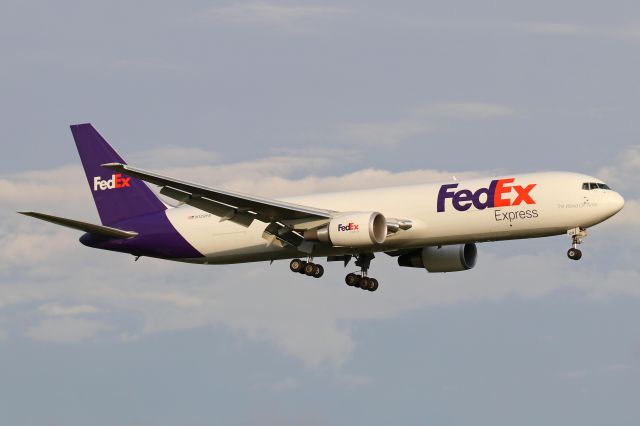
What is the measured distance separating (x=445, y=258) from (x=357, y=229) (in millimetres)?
8115

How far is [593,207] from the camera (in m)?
51.4

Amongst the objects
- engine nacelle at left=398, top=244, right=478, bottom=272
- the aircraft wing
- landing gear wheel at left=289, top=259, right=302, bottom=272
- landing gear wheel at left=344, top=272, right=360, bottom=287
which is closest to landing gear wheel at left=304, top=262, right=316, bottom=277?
landing gear wheel at left=289, top=259, right=302, bottom=272

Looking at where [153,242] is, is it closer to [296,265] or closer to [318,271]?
[296,265]

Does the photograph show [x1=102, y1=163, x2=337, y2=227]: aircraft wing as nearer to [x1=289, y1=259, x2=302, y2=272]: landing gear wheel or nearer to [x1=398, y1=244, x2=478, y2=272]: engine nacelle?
[x1=289, y1=259, x2=302, y2=272]: landing gear wheel

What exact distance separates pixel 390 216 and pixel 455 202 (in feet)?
9.59

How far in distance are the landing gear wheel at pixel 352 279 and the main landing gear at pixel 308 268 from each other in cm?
360

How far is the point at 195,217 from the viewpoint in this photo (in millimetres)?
57719

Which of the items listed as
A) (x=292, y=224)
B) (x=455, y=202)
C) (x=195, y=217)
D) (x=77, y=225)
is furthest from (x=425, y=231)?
(x=77, y=225)

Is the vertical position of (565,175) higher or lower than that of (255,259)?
higher

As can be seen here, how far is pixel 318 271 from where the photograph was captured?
55719 millimetres

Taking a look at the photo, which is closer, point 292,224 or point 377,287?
point 292,224

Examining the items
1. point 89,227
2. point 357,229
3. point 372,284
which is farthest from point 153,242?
point 357,229

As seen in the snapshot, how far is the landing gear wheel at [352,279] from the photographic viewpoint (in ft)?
194

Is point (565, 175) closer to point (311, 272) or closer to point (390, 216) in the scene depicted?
point (390, 216)
